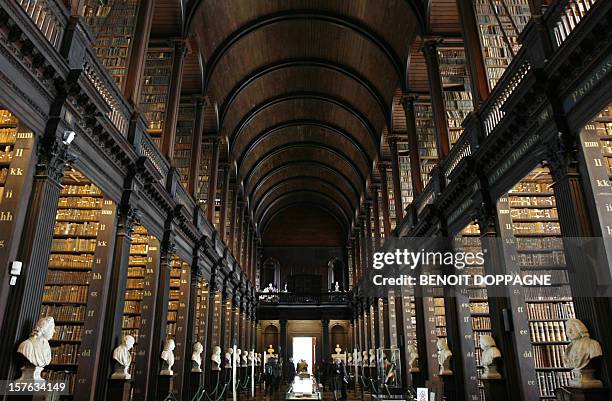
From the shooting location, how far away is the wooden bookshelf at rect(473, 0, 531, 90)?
7387 mm

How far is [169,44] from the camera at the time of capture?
32.8 feet

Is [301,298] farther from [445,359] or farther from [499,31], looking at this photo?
[499,31]

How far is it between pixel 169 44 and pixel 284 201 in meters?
19.1

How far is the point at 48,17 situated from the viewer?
4.80 m

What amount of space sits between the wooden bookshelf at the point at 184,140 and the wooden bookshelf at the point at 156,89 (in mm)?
1826

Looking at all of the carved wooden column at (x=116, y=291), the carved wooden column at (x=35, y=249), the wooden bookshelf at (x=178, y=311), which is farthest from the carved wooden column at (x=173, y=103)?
the carved wooden column at (x=35, y=249)

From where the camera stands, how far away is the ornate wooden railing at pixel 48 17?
14.6 feet

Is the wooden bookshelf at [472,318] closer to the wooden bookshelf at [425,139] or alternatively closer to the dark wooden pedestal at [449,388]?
the dark wooden pedestal at [449,388]

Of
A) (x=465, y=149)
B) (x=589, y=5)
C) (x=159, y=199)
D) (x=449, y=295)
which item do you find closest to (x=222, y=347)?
(x=159, y=199)

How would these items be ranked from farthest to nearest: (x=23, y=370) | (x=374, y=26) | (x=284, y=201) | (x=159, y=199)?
(x=284, y=201) < (x=374, y=26) < (x=159, y=199) < (x=23, y=370)

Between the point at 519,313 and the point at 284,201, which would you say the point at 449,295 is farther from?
the point at 284,201

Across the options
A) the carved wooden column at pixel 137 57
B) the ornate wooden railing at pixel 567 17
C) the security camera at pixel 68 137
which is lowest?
the security camera at pixel 68 137

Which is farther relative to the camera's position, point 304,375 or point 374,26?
point 304,375

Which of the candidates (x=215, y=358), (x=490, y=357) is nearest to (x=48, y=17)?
(x=490, y=357)
